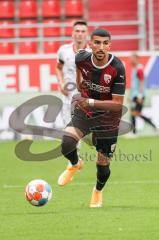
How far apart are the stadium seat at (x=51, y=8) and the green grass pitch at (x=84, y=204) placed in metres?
8.54

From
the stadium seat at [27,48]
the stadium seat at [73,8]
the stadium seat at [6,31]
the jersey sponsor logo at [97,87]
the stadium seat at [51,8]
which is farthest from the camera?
the stadium seat at [51,8]

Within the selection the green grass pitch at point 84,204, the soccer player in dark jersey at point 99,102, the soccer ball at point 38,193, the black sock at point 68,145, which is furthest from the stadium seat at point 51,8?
the soccer ball at point 38,193

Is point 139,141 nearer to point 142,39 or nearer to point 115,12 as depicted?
point 142,39

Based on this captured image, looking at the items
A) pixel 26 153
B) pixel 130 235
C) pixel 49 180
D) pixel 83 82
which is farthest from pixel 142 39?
pixel 130 235

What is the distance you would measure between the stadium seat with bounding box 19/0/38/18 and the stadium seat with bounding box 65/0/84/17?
98 cm

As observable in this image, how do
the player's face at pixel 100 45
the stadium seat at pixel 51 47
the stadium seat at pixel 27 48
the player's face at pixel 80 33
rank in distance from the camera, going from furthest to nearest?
the stadium seat at pixel 27 48, the stadium seat at pixel 51 47, the player's face at pixel 80 33, the player's face at pixel 100 45

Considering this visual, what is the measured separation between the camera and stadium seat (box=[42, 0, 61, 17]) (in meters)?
25.1

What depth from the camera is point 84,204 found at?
415 inches

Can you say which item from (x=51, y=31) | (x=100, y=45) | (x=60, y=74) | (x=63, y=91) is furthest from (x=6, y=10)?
(x=100, y=45)

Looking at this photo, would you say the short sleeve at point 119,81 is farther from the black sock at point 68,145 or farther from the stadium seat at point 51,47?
the stadium seat at point 51,47

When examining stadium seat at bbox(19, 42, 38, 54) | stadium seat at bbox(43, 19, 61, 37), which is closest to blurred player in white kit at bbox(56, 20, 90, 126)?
stadium seat at bbox(19, 42, 38, 54)

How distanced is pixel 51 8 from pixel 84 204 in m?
15.3

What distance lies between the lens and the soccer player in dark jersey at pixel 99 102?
32.2 feet

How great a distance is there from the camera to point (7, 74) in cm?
2155
